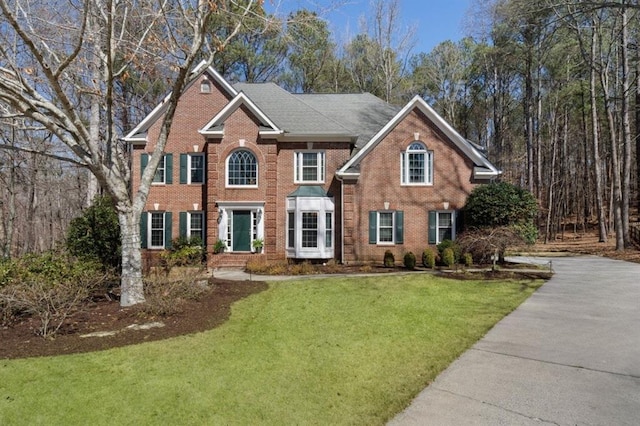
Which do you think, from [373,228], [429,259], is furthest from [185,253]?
Answer: [429,259]

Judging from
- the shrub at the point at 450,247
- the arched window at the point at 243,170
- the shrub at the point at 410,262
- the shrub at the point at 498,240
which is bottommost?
the shrub at the point at 410,262

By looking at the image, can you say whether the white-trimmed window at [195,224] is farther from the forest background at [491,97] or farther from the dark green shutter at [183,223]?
the forest background at [491,97]

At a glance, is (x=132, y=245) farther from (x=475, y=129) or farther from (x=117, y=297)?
(x=475, y=129)

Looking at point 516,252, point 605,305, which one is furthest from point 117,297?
point 516,252

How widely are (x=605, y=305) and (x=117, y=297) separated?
11.7 meters

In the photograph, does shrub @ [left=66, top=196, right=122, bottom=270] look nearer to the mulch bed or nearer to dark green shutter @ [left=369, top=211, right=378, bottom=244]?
the mulch bed

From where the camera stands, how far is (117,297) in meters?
9.83

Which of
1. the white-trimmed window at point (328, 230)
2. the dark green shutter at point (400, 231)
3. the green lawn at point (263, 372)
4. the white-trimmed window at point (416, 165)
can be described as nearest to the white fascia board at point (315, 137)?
the white-trimmed window at point (416, 165)

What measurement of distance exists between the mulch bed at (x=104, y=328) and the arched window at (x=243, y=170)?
8.57 metres

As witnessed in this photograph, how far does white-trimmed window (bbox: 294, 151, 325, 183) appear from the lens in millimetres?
18266

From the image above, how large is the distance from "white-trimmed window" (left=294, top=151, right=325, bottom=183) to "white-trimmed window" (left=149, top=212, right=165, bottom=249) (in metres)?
6.75

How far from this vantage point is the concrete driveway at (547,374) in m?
4.31

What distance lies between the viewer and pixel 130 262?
857 cm

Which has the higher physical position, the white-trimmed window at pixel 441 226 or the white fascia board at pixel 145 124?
the white fascia board at pixel 145 124
